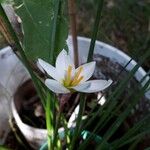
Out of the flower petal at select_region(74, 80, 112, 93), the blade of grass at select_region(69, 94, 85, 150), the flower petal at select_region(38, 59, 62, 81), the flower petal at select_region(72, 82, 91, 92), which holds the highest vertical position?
the flower petal at select_region(38, 59, 62, 81)

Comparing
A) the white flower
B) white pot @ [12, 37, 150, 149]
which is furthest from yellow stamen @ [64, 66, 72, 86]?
white pot @ [12, 37, 150, 149]

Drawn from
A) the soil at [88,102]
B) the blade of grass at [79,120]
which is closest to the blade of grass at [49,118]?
the blade of grass at [79,120]

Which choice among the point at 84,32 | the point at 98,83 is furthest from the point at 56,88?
the point at 84,32

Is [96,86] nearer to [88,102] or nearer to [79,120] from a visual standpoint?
[79,120]

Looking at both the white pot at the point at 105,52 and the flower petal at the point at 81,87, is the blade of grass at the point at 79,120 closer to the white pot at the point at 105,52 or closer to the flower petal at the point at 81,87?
the flower petal at the point at 81,87

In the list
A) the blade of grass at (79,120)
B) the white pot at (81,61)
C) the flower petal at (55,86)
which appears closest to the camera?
the flower petal at (55,86)

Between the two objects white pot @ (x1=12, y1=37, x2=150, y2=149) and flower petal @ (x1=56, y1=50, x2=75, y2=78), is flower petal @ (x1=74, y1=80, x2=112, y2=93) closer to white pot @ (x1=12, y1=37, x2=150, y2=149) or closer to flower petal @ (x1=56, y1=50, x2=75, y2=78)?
flower petal @ (x1=56, y1=50, x2=75, y2=78)
